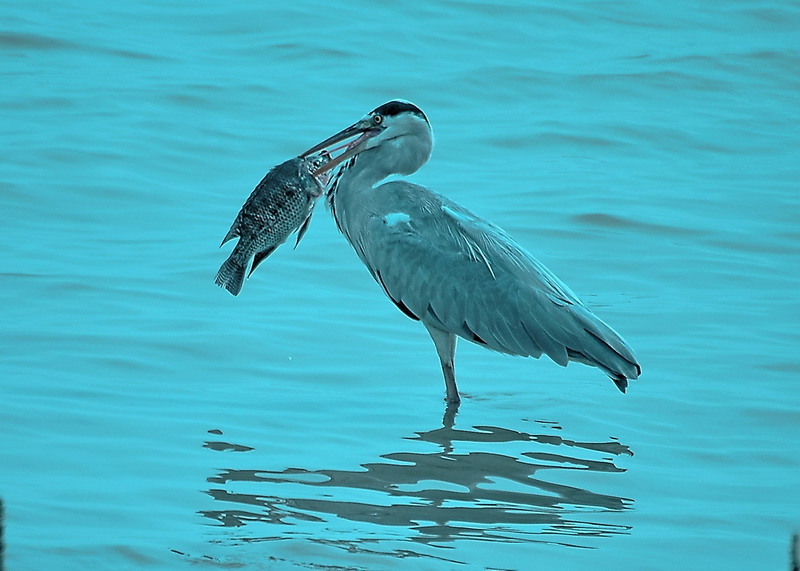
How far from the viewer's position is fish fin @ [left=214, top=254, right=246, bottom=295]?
6.78 metres

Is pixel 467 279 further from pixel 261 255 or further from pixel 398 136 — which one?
pixel 261 255

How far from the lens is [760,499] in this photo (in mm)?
5645

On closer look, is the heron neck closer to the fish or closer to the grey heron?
the grey heron

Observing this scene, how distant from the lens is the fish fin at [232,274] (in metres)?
6.78

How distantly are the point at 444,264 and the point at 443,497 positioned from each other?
209 cm

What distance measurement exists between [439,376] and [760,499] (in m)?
2.46

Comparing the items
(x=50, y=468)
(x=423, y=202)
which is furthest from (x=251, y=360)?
(x=50, y=468)

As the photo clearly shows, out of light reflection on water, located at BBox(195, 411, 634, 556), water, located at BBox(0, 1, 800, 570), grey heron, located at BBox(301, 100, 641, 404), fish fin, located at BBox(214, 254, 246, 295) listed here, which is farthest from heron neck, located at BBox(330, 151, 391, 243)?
light reflection on water, located at BBox(195, 411, 634, 556)

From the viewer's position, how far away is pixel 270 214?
6609 millimetres

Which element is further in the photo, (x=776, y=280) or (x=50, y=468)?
(x=776, y=280)

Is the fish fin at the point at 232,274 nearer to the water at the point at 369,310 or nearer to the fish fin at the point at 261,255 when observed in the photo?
the fish fin at the point at 261,255

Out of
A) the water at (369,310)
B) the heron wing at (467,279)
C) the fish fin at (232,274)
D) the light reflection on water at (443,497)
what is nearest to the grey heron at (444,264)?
the heron wing at (467,279)

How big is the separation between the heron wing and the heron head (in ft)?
0.64

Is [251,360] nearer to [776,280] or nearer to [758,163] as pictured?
[776,280]
